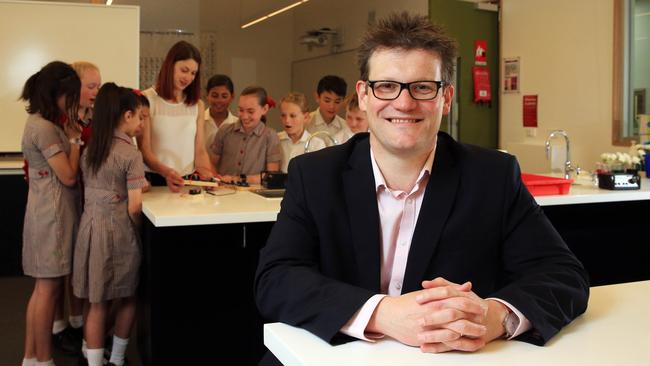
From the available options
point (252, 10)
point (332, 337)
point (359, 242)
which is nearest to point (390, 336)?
point (332, 337)

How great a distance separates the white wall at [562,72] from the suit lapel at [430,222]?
3855 mm

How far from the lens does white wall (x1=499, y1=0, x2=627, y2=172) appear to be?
4965mm

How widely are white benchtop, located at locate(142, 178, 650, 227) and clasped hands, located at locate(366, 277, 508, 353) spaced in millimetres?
1419

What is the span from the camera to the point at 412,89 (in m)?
1.31

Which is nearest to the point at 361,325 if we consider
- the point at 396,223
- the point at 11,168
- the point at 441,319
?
the point at 441,319

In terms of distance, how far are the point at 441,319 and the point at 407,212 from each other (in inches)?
15.7

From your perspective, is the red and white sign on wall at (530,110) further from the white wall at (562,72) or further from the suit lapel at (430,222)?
the suit lapel at (430,222)

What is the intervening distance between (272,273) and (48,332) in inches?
73.6

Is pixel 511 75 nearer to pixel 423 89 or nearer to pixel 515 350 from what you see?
pixel 423 89

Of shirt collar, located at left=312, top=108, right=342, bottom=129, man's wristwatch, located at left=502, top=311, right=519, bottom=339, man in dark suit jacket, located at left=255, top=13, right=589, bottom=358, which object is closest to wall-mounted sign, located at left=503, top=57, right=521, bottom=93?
shirt collar, located at left=312, top=108, right=342, bottom=129

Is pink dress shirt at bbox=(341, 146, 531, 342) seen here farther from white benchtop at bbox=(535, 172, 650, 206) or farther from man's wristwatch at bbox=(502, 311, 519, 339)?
white benchtop at bbox=(535, 172, 650, 206)

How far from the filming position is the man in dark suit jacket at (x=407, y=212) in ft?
4.31

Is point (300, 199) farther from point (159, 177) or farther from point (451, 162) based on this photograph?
point (159, 177)

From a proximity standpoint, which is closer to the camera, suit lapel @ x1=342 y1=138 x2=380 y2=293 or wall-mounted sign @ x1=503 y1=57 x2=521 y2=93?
suit lapel @ x1=342 y1=138 x2=380 y2=293
